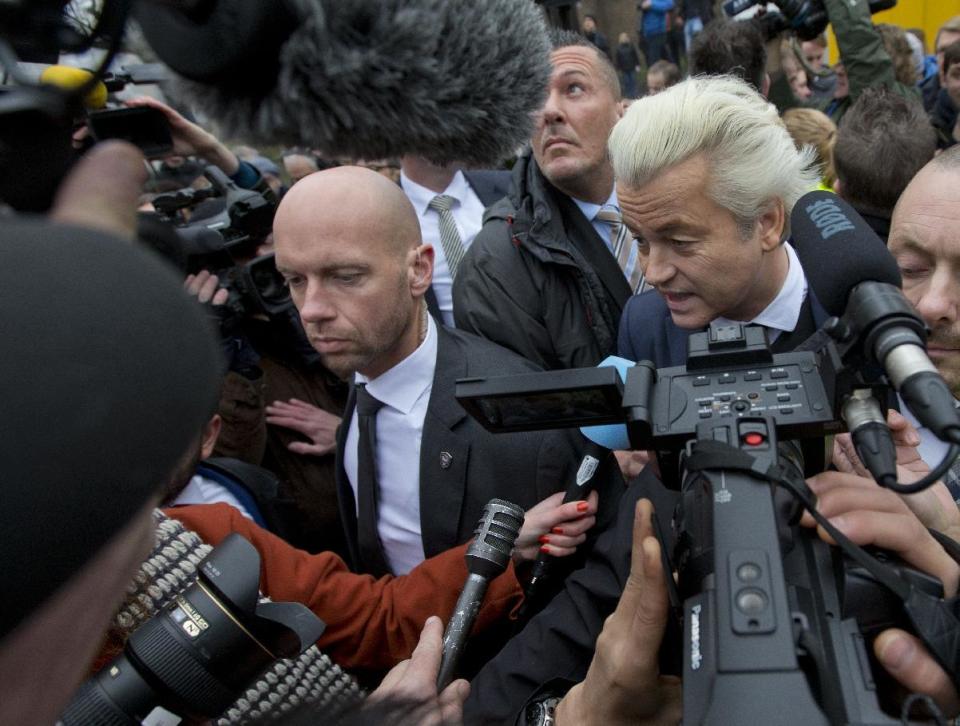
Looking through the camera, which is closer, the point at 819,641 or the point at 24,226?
the point at 24,226

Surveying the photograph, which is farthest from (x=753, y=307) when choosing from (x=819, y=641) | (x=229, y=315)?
(x=229, y=315)

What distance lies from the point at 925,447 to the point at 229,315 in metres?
2.11

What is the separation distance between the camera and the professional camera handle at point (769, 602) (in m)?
0.80

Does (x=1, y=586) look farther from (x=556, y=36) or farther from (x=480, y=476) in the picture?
(x=556, y=36)

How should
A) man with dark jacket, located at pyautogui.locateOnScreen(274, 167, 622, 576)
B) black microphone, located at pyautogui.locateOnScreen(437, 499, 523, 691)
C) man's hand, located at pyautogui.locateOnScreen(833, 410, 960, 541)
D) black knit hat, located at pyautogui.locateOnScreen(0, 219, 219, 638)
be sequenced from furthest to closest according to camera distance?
1. man with dark jacket, located at pyautogui.locateOnScreen(274, 167, 622, 576)
2. black microphone, located at pyautogui.locateOnScreen(437, 499, 523, 691)
3. man's hand, located at pyautogui.locateOnScreen(833, 410, 960, 541)
4. black knit hat, located at pyautogui.locateOnScreen(0, 219, 219, 638)

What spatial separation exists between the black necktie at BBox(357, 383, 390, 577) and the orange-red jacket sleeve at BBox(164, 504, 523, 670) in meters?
0.32

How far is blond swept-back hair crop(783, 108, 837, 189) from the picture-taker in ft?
11.1

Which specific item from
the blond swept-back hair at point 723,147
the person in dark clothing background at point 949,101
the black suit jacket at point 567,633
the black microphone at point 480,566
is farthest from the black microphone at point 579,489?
the person in dark clothing background at point 949,101

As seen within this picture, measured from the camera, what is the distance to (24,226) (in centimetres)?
54

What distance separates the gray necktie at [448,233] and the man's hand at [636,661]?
2.21 meters

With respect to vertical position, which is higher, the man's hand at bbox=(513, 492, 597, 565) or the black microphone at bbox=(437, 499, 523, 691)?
the black microphone at bbox=(437, 499, 523, 691)

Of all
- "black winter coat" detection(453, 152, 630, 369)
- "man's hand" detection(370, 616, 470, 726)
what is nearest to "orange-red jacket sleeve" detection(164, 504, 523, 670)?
"man's hand" detection(370, 616, 470, 726)

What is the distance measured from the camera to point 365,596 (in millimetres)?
1940

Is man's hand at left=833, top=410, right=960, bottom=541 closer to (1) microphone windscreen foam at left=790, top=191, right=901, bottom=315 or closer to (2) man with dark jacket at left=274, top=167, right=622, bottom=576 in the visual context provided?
(1) microphone windscreen foam at left=790, top=191, right=901, bottom=315
